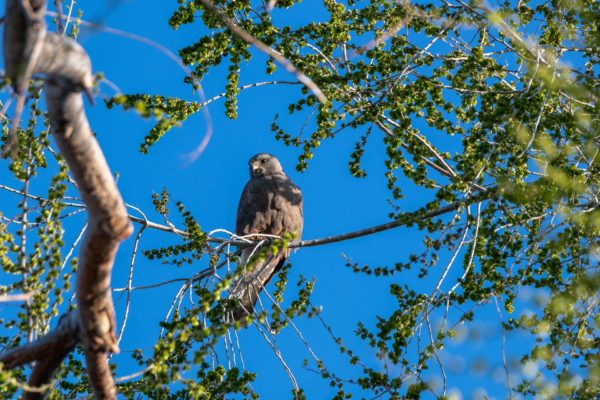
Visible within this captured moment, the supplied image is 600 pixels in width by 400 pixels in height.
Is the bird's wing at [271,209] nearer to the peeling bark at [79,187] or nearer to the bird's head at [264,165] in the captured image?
the bird's head at [264,165]

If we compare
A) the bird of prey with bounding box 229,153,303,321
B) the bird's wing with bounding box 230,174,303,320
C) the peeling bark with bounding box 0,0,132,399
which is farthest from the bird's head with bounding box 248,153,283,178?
the peeling bark with bounding box 0,0,132,399

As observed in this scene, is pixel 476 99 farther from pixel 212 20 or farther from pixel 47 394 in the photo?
pixel 47 394

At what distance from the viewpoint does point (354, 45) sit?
564cm

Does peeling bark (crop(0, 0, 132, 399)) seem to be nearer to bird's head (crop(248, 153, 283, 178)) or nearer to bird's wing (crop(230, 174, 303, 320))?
bird's wing (crop(230, 174, 303, 320))

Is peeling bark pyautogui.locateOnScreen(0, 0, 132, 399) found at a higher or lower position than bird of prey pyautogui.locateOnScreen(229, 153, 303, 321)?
lower

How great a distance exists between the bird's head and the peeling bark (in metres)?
5.30

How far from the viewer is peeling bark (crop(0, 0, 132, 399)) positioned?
8.02 ft

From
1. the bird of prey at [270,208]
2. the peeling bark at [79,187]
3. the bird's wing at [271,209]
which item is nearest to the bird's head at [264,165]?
the bird of prey at [270,208]

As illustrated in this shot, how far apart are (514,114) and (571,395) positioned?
150 cm

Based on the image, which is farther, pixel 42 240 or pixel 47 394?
pixel 42 240

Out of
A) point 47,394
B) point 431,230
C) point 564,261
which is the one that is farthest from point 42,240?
point 564,261

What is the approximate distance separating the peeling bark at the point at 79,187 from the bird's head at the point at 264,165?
5.30m

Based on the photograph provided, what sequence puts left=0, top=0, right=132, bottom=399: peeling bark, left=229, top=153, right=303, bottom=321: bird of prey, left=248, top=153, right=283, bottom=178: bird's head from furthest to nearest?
left=248, top=153, right=283, bottom=178: bird's head → left=229, top=153, right=303, bottom=321: bird of prey → left=0, top=0, right=132, bottom=399: peeling bark

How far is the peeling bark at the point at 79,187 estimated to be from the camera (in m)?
2.44
